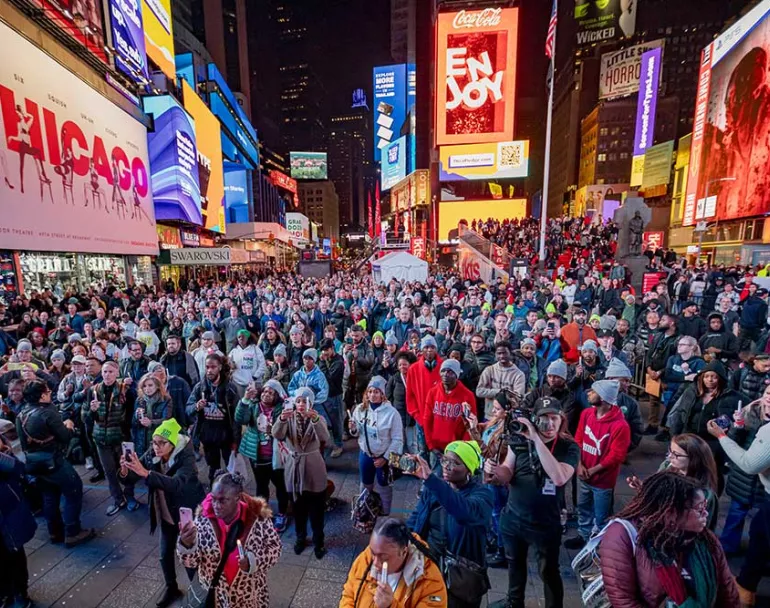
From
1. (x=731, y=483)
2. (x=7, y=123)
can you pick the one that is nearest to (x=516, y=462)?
(x=731, y=483)

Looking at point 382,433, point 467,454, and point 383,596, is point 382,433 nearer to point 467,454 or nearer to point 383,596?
point 467,454

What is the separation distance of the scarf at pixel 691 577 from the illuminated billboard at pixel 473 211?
124 feet

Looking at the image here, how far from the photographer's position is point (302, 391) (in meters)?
4.06

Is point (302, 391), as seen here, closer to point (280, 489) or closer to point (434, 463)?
point (280, 489)

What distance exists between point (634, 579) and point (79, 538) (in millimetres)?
5532

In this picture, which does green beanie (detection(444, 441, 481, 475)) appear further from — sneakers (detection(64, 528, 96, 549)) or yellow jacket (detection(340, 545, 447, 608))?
sneakers (detection(64, 528, 96, 549))

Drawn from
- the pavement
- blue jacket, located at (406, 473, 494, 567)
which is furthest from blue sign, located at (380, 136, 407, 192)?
blue jacket, located at (406, 473, 494, 567)

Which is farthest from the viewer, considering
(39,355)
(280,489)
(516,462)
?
(39,355)

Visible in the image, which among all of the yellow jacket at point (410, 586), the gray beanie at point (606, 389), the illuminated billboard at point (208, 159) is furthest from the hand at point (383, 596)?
the illuminated billboard at point (208, 159)

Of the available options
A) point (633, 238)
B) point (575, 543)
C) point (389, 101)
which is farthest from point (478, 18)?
point (389, 101)

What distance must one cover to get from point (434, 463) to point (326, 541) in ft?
5.11

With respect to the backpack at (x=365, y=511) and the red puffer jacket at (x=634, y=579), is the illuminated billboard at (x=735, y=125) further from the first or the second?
the backpack at (x=365, y=511)

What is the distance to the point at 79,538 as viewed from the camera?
14.1 ft

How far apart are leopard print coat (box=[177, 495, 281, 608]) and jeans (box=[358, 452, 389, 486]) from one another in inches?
62.2
